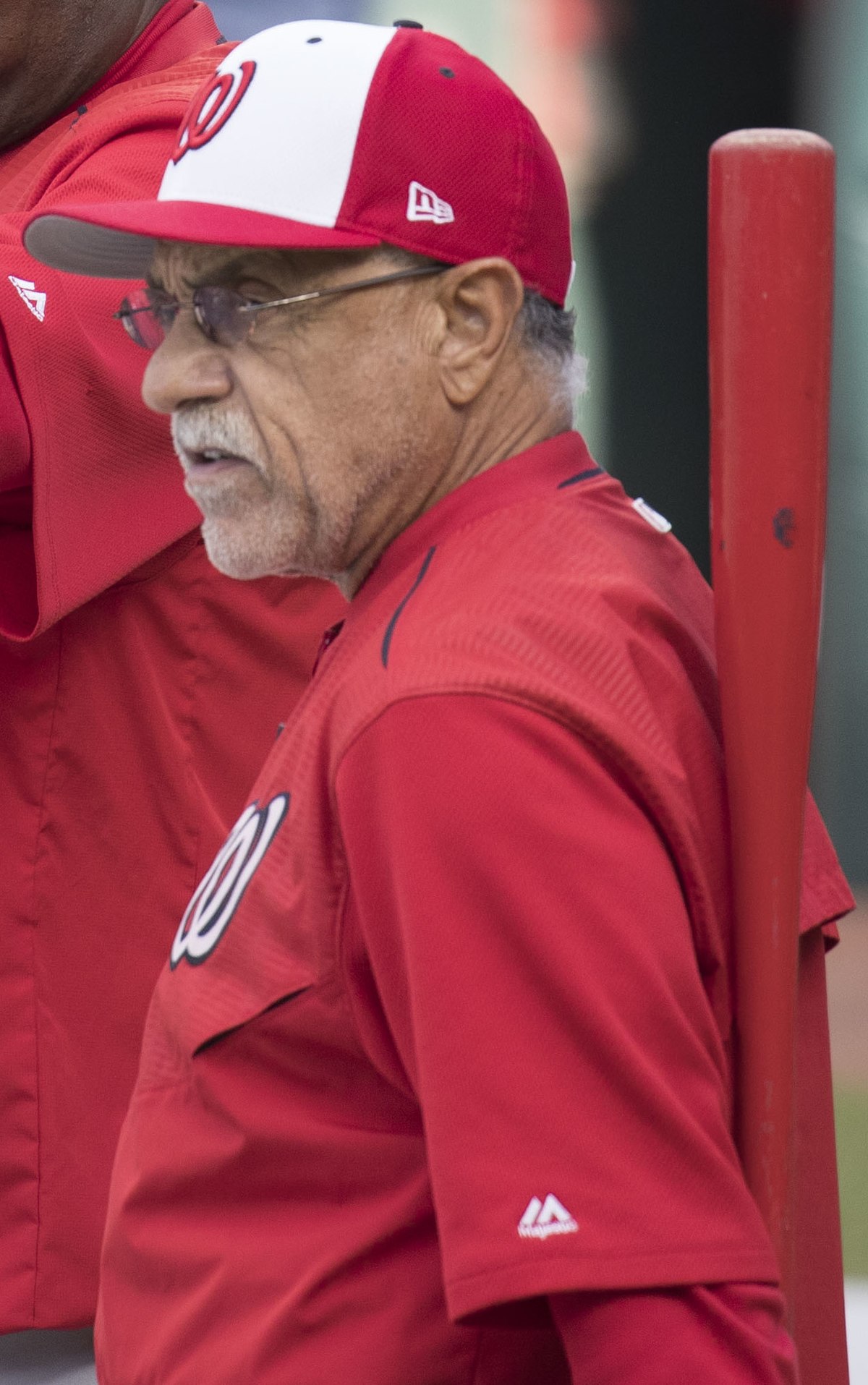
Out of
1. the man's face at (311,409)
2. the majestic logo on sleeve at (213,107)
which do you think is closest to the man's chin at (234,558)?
the man's face at (311,409)

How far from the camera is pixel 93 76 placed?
1.76 metres

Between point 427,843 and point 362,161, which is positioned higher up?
point 362,161

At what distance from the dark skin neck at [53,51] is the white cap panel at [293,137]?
2.35 feet

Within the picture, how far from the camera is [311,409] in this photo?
102cm

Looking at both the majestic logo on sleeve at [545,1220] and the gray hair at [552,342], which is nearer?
the majestic logo on sleeve at [545,1220]

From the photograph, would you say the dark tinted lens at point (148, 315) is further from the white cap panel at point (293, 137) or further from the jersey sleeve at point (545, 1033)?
the jersey sleeve at point (545, 1033)

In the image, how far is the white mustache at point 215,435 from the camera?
104cm

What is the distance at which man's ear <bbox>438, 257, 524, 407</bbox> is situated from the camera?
1.01m

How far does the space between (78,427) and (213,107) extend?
0.52 metres

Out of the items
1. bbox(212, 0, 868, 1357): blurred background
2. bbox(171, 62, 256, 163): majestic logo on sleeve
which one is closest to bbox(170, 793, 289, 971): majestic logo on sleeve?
bbox(171, 62, 256, 163): majestic logo on sleeve

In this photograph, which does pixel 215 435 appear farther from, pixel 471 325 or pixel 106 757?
pixel 106 757

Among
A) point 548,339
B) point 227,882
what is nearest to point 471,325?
point 548,339

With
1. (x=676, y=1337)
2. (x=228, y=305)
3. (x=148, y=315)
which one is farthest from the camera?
(x=148, y=315)

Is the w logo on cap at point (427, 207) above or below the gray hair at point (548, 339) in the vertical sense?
above
